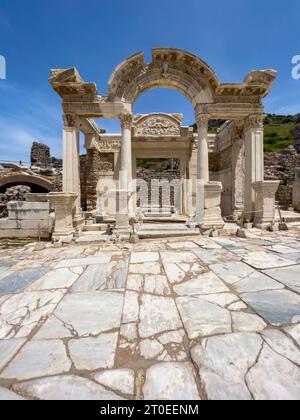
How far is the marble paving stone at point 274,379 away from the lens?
1243mm

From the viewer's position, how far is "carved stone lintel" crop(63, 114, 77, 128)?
724 cm

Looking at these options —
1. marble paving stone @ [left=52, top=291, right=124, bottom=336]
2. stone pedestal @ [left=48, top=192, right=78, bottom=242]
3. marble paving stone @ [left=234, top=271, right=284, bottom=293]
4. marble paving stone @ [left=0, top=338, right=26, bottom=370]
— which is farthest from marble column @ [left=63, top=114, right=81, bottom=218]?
marble paving stone @ [left=234, top=271, right=284, bottom=293]

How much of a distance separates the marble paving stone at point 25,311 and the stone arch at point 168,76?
699 cm

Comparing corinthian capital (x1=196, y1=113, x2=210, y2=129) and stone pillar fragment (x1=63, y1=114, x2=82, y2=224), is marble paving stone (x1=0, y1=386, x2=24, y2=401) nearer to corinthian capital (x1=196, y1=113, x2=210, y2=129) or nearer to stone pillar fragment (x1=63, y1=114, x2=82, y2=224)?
stone pillar fragment (x1=63, y1=114, x2=82, y2=224)

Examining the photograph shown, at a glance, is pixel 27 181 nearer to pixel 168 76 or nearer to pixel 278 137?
pixel 168 76

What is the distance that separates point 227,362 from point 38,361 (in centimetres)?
145

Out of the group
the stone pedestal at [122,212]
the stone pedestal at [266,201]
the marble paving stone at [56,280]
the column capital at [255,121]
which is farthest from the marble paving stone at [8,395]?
the column capital at [255,121]

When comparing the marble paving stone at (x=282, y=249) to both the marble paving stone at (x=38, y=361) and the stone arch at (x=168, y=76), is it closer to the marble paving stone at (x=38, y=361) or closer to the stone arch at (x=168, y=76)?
the marble paving stone at (x=38, y=361)

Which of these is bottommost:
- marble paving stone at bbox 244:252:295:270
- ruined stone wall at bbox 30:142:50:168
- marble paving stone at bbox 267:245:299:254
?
marble paving stone at bbox 244:252:295:270

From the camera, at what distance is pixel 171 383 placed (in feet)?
4.37

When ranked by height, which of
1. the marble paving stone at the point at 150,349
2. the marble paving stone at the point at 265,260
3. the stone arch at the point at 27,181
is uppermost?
the stone arch at the point at 27,181

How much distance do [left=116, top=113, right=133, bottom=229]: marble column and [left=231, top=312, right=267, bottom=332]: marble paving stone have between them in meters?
4.90

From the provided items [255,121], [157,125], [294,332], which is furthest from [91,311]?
[157,125]

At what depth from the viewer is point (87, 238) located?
19.5ft
